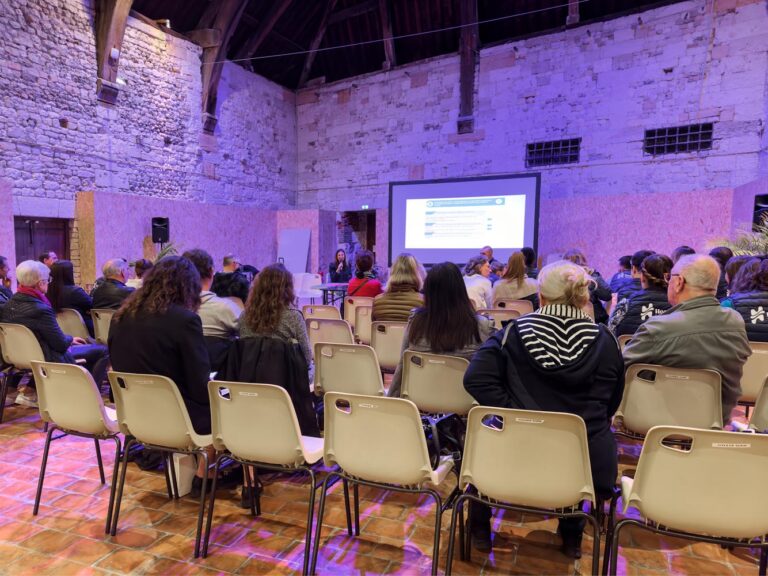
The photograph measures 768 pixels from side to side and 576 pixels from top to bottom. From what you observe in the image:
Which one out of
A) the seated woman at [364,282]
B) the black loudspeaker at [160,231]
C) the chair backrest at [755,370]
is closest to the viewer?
the chair backrest at [755,370]

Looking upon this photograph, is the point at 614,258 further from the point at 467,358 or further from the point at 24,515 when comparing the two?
the point at 24,515

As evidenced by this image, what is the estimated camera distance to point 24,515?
2.51 metres

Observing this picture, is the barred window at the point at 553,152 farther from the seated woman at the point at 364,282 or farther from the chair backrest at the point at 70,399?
the chair backrest at the point at 70,399

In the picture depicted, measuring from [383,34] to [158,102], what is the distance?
206 inches

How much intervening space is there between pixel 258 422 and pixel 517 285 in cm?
355

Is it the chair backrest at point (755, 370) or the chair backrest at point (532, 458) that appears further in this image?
the chair backrest at point (755, 370)

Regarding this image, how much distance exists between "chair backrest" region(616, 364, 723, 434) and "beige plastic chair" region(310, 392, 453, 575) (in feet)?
3.79

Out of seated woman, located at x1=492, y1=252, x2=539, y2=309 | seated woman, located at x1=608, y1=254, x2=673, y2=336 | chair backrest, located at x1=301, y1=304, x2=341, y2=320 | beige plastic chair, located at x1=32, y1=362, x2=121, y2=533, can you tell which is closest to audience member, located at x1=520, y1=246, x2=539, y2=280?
seated woman, located at x1=492, y1=252, x2=539, y2=309

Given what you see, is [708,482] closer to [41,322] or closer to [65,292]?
[41,322]

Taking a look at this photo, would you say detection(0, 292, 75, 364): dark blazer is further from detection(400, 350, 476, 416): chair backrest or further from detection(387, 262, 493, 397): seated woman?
detection(387, 262, 493, 397): seated woman

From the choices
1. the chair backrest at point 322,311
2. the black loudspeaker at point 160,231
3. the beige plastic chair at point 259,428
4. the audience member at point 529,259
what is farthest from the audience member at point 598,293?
the black loudspeaker at point 160,231

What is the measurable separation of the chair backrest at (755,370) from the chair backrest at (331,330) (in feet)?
8.57

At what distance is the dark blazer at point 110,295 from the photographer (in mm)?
4504

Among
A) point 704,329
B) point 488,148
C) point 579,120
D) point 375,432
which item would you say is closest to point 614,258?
point 579,120
